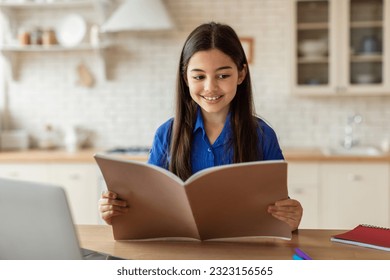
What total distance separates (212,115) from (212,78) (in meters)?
0.24

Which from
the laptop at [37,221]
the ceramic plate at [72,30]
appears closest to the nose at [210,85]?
the laptop at [37,221]

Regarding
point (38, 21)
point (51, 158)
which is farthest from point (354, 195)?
point (38, 21)

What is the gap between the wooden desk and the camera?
137 cm

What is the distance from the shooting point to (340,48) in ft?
12.6

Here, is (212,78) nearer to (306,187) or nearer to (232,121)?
(232,121)

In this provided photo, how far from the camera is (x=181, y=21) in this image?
13.8ft

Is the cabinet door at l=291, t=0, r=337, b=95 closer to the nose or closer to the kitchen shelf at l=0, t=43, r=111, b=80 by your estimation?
the kitchen shelf at l=0, t=43, r=111, b=80

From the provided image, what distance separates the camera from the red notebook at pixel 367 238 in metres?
1.42

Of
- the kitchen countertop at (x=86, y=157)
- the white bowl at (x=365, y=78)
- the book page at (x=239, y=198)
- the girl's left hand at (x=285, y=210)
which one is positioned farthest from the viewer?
the white bowl at (x=365, y=78)

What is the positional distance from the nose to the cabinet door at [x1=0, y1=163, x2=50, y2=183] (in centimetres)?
247

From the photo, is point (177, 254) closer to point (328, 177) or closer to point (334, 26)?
point (328, 177)

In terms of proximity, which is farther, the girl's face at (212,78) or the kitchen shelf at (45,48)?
the kitchen shelf at (45,48)

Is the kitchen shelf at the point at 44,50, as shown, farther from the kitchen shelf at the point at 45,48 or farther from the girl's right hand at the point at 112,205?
the girl's right hand at the point at 112,205

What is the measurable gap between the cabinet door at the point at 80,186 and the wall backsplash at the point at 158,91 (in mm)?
641
